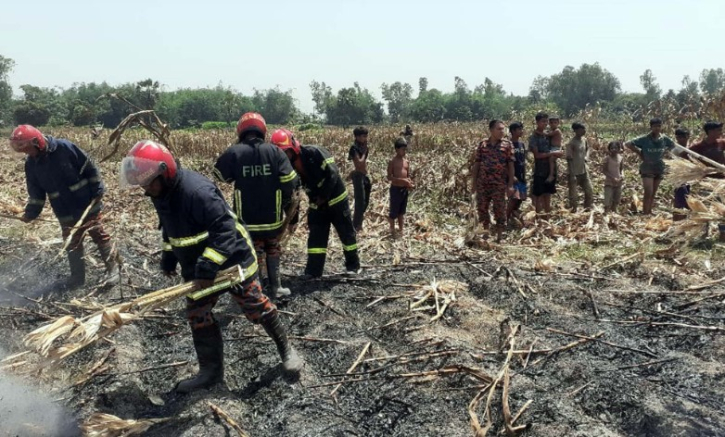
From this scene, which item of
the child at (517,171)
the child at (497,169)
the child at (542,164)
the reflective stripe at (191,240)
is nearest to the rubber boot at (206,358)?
the reflective stripe at (191,240)

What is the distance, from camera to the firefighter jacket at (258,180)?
5152 millimetres

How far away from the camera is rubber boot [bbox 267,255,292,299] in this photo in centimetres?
561

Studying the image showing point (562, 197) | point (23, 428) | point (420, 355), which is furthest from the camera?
point (562, 197)

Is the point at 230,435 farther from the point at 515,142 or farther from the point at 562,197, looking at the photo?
the point at 562,197

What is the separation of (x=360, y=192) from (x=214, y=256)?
5008 mm

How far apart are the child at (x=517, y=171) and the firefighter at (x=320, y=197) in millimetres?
3316

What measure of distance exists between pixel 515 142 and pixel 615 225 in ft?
6.58

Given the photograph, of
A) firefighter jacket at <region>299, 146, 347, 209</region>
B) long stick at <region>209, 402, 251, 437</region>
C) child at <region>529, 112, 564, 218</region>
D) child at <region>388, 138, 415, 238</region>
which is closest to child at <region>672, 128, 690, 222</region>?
child at <region>529, 112, 564, 218</region>

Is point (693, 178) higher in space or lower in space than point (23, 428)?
higher

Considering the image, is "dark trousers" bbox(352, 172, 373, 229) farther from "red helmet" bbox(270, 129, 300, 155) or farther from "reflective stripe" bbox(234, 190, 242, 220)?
"reflective stripe" bbox(234, 190, 242, 220)

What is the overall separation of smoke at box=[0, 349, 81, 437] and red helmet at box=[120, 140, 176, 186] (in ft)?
5.72

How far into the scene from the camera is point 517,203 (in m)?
8.75

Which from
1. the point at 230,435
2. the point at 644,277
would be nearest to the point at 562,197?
the point at 644,277

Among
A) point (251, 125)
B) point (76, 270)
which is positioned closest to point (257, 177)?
point (251, 125)
